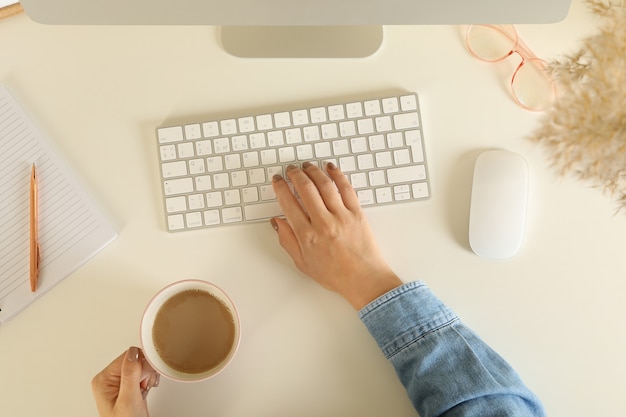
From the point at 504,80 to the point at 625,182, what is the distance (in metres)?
0.20

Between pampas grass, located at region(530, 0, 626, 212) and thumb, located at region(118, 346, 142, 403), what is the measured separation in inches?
21.0

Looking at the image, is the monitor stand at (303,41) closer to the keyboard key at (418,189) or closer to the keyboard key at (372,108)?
the keyboard key at (372,108)

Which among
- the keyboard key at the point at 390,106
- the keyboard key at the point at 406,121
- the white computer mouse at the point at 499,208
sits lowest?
the white computer mouse at the point at 499,208

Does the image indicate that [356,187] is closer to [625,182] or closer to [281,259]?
[281,259]

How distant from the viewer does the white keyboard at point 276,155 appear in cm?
66

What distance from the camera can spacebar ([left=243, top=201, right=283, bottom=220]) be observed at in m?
0.67

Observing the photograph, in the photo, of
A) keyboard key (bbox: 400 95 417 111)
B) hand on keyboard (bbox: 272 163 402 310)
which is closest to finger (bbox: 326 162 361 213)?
hand on keyboard (bbox: 272 163 402 310)

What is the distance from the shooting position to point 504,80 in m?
0.69

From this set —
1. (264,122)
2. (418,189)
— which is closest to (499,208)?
(418,189)

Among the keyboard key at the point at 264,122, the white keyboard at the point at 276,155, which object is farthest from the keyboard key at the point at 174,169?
the keyboard key at the point at 264,122

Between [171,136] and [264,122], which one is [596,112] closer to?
[264,122]

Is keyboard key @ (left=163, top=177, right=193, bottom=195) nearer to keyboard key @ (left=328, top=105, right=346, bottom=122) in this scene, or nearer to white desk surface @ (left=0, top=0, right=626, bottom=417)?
white desk surface @ (left=0, top=0, right=626, bottom=417)

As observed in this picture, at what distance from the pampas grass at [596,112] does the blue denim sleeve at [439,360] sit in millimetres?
228

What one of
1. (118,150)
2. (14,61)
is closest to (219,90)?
(118,150)
